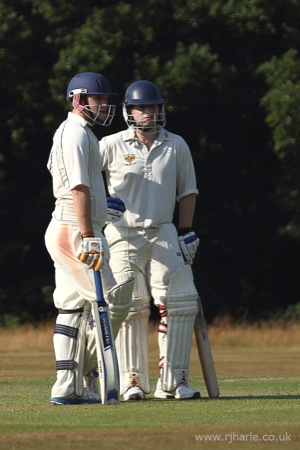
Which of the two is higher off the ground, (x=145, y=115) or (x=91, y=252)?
(x=145, y=115)

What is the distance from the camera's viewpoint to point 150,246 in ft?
28.7

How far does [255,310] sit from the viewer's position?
22047 millimetres

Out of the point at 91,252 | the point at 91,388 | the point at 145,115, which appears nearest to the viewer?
the point at 91,252

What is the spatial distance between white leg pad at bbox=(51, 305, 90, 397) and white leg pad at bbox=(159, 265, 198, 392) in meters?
0.61

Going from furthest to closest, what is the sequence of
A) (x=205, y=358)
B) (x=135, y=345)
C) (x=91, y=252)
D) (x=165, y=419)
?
(x=205, y=358), (x=135, y=345), (x=91, y=252), (x=165, y=419)

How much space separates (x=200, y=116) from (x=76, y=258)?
1370 cm

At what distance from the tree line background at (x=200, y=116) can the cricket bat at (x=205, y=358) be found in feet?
34.7

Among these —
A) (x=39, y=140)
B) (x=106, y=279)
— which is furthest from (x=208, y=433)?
(x=39, y=140)

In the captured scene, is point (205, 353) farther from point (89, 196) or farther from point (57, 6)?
point (57, 6)

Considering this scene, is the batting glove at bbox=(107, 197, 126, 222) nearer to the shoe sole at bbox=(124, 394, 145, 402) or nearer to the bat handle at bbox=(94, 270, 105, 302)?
the bat handle at bbox=(94, 270, 105, 302)

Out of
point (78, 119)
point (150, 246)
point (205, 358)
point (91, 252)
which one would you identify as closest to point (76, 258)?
point (91, 252)

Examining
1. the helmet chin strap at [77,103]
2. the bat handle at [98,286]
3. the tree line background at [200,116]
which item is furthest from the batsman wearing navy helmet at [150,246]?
the tree line background at [200,116]

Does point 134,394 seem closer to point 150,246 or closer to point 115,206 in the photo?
point 150,246

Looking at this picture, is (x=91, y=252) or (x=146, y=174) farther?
(x=146, y=174)
